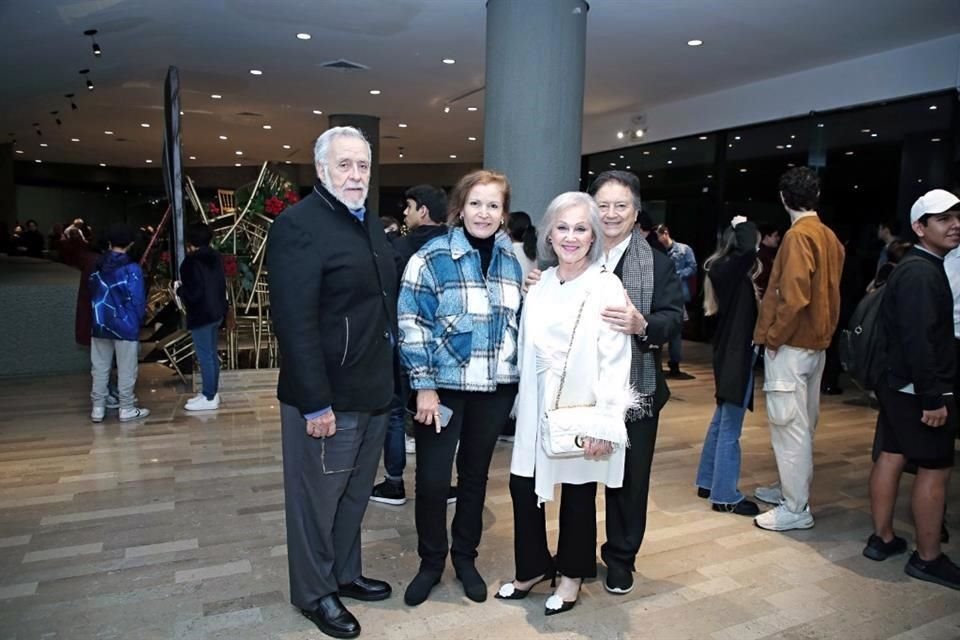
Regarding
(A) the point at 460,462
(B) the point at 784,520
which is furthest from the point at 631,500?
(B) the point at 784,520

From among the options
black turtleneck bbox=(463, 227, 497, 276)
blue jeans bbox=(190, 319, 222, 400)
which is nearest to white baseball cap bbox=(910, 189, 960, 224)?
black turtleneck bbox=(463, 227, 497, 276)

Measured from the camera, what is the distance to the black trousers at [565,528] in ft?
8.06

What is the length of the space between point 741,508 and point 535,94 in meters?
3.34

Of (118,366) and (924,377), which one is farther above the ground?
(924,377)

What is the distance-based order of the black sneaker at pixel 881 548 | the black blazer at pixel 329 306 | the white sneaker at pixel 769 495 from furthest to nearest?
the white sneaker at pixel 769 495, the black sneaker at pixel 881 548, the black blazer at pixel 329 306

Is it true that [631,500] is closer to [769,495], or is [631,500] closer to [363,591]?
[363,591]

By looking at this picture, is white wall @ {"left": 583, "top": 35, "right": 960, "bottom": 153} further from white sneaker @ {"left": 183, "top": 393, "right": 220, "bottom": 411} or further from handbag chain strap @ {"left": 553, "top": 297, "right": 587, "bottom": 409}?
white sneaker @ {"left": 183, "top": 393, "right": 220, "bottom": 411}

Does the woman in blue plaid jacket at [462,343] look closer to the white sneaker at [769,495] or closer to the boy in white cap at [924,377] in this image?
the boy in white cap at [924,377]

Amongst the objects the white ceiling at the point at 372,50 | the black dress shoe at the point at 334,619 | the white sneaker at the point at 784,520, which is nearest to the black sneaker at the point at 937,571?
the white sneaker at the point at 784,520

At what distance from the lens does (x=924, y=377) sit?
2766 millimetres

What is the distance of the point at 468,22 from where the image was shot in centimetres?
661

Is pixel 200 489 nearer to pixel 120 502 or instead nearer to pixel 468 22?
pixel 120 502

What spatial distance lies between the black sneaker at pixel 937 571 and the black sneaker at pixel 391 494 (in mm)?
2471

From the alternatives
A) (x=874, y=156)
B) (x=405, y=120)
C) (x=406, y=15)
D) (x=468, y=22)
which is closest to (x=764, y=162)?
(x=874, y=156)
